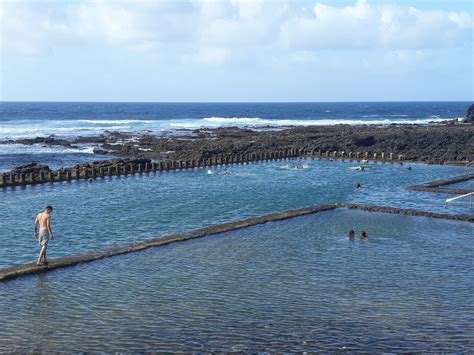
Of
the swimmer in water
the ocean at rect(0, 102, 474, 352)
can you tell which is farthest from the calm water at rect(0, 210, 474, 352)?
the swimmer in water

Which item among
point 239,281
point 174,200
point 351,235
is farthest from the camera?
point 174,200

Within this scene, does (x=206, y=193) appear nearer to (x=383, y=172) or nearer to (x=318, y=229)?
(x=318, y=229)

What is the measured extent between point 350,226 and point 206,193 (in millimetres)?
11764

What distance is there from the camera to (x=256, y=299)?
1527 cm

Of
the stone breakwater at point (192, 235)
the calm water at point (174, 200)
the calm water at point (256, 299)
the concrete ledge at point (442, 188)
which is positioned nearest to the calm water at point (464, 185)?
the concrete ledge at point (442, 188)

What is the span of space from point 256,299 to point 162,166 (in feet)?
108

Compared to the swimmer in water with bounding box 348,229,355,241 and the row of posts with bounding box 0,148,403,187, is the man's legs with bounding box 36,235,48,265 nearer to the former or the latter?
the swimmer in water with bounding box 348,229,355,241

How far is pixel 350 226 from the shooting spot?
2511cm

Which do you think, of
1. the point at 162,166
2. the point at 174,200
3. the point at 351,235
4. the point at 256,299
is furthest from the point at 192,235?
the point at 162,166

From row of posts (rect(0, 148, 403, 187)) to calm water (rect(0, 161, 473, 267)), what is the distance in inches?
53.3

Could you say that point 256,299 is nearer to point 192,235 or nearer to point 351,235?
point 192,235

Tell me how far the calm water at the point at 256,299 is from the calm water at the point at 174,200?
3.59 metres

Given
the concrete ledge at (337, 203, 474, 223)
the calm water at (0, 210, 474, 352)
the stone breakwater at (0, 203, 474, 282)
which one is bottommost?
the calm water at (0, 210, 474, 352)

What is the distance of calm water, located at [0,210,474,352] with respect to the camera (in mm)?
12594
